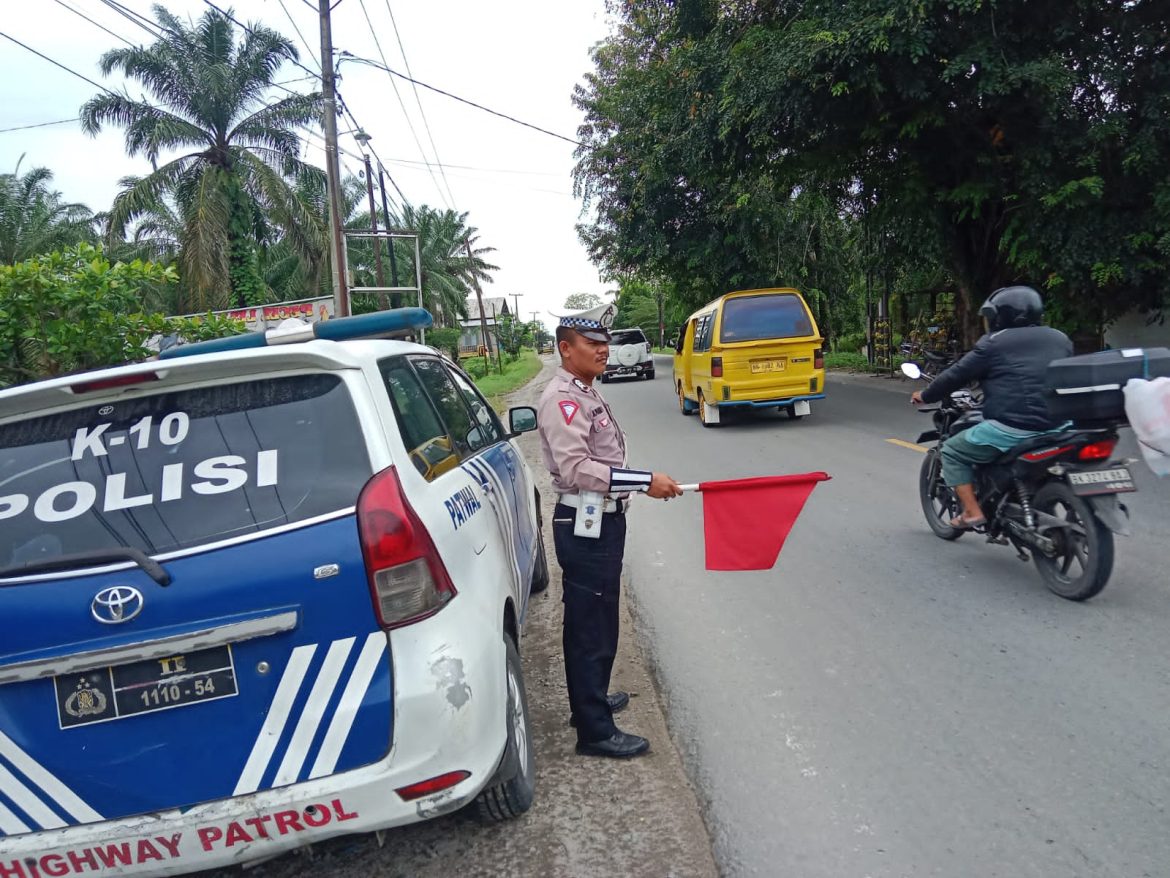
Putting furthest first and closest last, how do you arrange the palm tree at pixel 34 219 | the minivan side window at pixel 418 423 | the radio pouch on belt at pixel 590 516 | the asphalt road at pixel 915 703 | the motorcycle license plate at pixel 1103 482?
1. the palm tree at pixel 34 219
2. the motorcycle license plate at pixel 1103 482
3. the radio pouch on belt at pixel 590 516
4. the minivan side window at pixel 418 423
5. the asphalt road at pixel 915 703

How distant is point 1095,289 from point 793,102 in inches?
217

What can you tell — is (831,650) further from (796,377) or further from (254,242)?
(254,242)

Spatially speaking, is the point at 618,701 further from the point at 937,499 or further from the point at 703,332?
the point at 703,332

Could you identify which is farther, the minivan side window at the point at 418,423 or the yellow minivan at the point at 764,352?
the yellow minivan at the point at 764,352

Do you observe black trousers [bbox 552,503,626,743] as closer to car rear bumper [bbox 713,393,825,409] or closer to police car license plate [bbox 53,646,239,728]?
police car license plate [bbox 53,646,239,728]

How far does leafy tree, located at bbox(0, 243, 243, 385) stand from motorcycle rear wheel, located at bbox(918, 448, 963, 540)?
568cm

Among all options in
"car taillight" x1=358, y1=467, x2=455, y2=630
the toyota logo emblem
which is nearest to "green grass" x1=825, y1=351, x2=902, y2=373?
"car taillight" x1=358, y1=467, x2=455, y2=630

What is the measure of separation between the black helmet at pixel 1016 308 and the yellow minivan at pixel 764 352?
744 centimetres

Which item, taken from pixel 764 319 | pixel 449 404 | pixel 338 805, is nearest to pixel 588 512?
pixel 449 404

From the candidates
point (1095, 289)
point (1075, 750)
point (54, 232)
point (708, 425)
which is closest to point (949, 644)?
point (1075, 750)

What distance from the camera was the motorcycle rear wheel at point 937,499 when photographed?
228 inches

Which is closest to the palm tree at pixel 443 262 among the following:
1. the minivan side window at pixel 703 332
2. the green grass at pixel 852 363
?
the green grass at pixel 852 363

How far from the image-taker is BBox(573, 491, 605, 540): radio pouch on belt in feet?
10.2

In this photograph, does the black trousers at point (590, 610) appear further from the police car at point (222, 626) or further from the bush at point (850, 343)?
the bush at point (850, 343)
